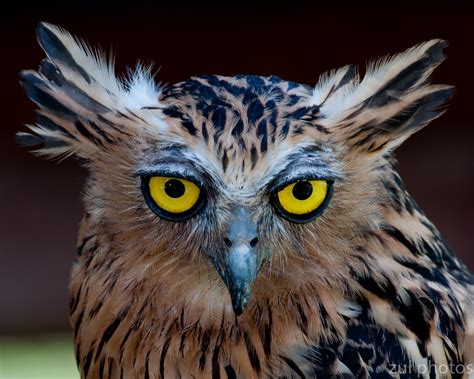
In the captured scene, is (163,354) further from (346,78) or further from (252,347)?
(346,78)

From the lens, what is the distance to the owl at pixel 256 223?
258cm

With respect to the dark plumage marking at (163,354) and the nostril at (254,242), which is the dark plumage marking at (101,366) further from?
the nostril at (254,242)

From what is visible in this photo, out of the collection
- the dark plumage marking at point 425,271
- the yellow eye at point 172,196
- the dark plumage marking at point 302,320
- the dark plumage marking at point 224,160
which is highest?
the dark plumage marking at point 224,160

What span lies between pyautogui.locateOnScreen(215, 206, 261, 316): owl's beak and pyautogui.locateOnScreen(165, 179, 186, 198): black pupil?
155 millimetres

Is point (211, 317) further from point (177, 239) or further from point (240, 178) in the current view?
point (240, 178)

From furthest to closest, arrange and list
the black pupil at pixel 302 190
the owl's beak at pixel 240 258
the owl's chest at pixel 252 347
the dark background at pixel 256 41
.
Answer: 1. the dark background at pixel 256 41
2. the owl's chest at pixel 252 347
3. the black pupil at pixel 302 190
4. the owl's beak at pixel 240 258

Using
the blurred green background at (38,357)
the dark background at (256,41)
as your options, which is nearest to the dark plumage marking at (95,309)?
the blurred green background at (38,357)

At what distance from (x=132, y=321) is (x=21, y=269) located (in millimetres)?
5544

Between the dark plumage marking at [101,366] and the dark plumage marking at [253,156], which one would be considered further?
the dark plumage marking at [101,366]

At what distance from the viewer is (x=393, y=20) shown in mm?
7516

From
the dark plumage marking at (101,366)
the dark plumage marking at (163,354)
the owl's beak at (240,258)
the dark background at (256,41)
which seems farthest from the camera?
the dark background at (256,41)

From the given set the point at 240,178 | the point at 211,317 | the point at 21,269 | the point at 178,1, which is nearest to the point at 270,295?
the point at 211,317

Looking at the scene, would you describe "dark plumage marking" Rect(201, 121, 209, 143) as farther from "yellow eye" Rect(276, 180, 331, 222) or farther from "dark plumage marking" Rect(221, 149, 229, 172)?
"yellow eye" Rect(276, 180, 331, 222)

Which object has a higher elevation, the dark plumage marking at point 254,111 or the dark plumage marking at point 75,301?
the dark plumage marking at point 254,111
